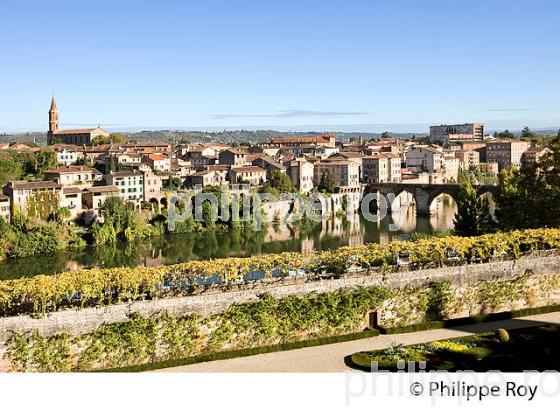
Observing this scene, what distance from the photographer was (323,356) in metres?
14.3

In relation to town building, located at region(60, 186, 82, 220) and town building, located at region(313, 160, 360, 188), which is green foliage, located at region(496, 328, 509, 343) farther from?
town building, located at region(313, 160, 360, 188)

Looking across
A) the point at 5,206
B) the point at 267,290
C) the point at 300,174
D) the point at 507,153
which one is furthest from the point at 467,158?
the point at 267,290

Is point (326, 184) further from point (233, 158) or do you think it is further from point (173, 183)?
point (173, 183)

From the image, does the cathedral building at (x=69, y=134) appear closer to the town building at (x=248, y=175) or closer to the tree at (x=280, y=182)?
the town building at (x=248, y=175)

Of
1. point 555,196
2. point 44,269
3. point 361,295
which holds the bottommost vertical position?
point 44,269

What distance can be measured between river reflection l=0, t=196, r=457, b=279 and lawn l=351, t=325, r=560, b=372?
1891 cm

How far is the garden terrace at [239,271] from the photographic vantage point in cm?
1403

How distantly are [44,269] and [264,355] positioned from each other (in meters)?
18.6

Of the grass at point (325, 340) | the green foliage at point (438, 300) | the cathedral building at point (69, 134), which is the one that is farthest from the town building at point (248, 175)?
the grass at point (325, 340)

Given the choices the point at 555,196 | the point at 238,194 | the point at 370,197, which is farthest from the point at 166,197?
the point at 555,196

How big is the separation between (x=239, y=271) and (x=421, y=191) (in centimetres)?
3559

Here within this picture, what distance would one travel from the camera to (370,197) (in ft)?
178

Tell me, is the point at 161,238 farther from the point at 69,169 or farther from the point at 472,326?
the point at 472,326

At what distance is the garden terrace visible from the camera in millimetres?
14031
